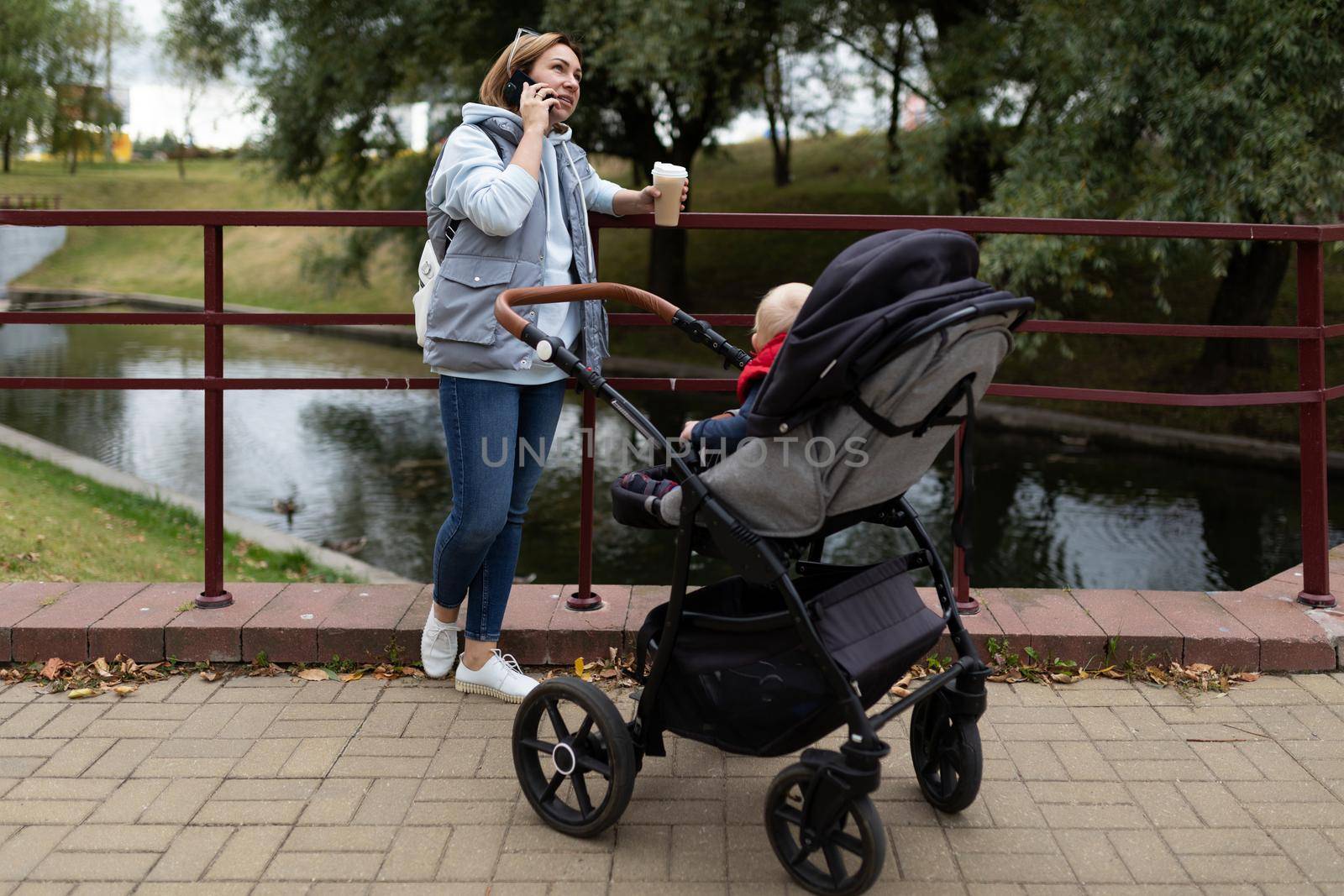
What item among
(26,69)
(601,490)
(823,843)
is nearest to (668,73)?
(601,490)

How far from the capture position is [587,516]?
425 cm

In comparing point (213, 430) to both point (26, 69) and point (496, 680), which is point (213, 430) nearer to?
point (496, 680)

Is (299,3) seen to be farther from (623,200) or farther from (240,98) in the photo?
(623,200)

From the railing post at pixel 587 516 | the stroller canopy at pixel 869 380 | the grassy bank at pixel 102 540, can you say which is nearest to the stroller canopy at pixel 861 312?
the stroller canopy at pixel 869 380

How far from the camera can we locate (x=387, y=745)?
3.54 meters

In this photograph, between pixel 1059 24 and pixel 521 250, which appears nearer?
pixel 521 250

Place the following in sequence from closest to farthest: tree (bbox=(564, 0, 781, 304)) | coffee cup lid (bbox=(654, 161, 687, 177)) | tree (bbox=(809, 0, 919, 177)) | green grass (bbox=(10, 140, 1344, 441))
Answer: coffee cup lid (bbox=(654, 161, 687, 177)), tree (bbox=(564, 0, 781, 304)), green grass (bbox=(10, 140, 1344, 441)), tree (bbox=(809, 0, 919, 177))

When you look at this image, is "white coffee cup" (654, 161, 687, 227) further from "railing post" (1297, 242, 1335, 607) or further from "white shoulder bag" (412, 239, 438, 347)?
"railing post" (1297, 242, 1335, 607)

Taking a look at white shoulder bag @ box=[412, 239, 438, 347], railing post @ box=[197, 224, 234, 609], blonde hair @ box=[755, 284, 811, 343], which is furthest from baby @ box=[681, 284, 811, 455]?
railing post @ box=[197, 224, 234, 609]

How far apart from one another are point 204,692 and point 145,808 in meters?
0.79

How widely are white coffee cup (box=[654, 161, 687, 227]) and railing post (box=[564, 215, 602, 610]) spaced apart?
42 centimetres

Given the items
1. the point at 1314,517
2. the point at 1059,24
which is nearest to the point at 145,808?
the point at 1314,517

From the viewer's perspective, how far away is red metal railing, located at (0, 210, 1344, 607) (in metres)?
4.04

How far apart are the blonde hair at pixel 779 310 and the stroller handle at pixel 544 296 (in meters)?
0.26
